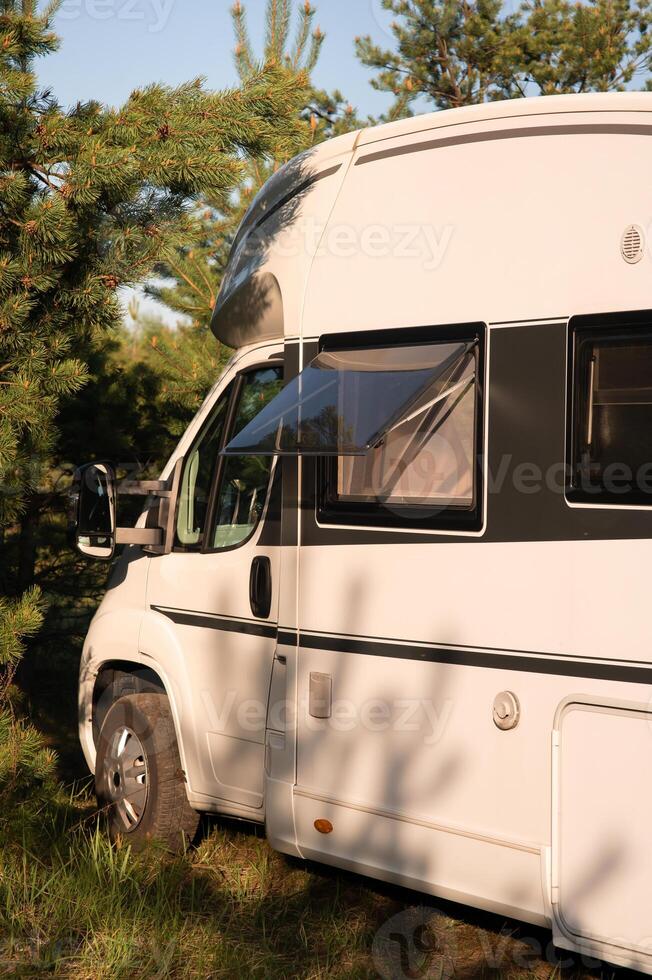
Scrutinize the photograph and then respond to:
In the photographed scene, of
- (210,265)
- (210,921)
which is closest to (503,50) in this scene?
(210,265)

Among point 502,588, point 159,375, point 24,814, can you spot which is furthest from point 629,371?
point 159,375

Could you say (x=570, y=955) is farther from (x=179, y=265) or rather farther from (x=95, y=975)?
(x=179, y=265)

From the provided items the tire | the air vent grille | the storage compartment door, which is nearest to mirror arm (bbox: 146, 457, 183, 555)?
the tire

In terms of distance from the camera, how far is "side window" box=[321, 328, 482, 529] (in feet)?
12.0

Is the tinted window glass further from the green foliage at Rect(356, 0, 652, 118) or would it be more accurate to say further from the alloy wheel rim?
the green foliage at Rect(356, 0, 652, 118)

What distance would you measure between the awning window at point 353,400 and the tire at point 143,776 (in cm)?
160

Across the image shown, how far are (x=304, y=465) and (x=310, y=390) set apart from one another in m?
0.33

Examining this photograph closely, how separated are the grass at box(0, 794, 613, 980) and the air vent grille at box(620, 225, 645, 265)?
2447 millimetres

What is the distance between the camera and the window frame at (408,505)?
3627mm

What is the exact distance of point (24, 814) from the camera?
467 centimetres

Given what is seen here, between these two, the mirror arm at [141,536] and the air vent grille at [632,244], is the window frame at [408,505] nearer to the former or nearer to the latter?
the air vent grille at [632,244]

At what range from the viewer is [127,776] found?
4.93 metres

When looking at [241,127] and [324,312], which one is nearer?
[324,312]

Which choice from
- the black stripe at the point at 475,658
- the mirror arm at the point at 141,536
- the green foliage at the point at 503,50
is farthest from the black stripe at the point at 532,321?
the green foliage at the point at 503,50
